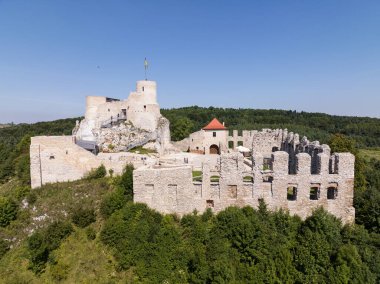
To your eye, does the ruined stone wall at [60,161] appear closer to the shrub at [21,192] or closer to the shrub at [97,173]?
the shrub at [97,173]

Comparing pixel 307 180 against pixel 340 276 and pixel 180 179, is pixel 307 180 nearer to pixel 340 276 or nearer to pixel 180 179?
pixel 340 276

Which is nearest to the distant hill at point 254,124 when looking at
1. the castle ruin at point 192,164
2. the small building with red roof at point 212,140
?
the small building with red roof at point 212,140

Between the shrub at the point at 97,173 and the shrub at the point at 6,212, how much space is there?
6.64m

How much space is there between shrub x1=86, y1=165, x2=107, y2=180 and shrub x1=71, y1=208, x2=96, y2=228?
5133 millimetres

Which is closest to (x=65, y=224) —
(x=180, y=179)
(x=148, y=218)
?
(x=148, y=218)

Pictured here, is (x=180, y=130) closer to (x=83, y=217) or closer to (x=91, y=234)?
(x=83, y=217)

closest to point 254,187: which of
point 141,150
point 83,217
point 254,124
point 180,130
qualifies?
point 83,217

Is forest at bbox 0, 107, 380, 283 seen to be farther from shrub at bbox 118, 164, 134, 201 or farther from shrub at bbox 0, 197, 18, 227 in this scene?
shrub at bbox 0, 197, 18, 227

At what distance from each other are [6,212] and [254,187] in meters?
21.0

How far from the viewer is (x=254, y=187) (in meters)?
19.5

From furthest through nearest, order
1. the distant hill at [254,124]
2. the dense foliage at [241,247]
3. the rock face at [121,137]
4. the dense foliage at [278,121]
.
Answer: the dense foliage at [278,121]
the distant hill at [254,124]
the rock face at [121,137]
the dense foliage at [241,247]

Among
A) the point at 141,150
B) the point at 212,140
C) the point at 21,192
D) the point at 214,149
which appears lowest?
the point at 21,192

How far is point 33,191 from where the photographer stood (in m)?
25.2

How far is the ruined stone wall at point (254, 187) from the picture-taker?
19.2 m
